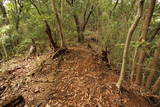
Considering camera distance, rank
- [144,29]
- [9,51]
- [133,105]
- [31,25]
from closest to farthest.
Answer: [133,105], [144,29], [31,25], [9,51]

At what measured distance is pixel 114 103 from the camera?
9.14ft

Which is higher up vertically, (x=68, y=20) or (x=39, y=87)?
(x=68, y=20)

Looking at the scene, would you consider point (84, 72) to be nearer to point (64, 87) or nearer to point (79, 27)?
point (64, 87)

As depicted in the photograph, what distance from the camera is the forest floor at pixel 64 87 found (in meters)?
2.69

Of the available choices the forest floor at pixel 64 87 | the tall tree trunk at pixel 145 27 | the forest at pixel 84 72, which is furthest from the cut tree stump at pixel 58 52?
the tall tree trunk at pixel 145 27

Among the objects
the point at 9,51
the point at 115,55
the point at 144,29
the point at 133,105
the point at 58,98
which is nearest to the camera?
the point at 58,98

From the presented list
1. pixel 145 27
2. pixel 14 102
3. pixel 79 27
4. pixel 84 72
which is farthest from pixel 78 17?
pixel 14 102

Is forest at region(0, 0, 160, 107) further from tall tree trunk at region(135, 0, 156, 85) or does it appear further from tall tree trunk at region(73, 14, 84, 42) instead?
tall tree trunk at region(73, 14, 84, 42)

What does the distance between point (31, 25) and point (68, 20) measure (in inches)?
87.7

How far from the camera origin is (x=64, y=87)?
312 centimetres

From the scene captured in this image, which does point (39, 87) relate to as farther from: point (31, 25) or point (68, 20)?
point (68, 20)

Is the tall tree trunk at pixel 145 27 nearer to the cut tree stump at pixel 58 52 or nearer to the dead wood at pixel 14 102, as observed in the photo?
the cut tree stump at pixel 58 52

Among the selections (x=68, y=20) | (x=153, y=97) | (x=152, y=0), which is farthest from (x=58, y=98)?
(x=68, y=20)

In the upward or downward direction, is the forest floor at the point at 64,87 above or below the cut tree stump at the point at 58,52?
below
